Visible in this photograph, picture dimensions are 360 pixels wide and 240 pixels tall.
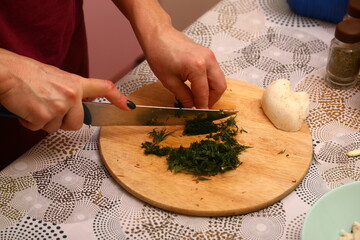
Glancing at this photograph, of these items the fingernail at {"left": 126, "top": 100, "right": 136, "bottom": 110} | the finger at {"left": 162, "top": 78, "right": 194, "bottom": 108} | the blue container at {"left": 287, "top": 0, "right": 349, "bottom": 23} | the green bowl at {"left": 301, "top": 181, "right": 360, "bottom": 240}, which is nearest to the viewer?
the green bowl at {"left": 301, "top": 181, "right": 360, "bottom": 240}

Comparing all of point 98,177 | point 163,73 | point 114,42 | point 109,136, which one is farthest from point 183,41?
point 114,42

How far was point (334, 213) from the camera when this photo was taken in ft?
3.34

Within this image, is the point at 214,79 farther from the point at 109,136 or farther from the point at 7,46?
the point at 7,46

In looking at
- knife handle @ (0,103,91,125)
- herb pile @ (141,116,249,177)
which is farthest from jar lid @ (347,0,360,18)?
knife handle @ (0,103,91,125)

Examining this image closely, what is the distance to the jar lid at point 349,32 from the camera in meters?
1.27

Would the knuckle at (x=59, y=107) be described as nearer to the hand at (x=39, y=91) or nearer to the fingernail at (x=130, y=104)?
the hand at (x=39, y=91)

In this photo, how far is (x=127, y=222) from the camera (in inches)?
43.7

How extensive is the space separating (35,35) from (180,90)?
0.44 metres

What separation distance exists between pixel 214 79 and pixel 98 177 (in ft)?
1.32

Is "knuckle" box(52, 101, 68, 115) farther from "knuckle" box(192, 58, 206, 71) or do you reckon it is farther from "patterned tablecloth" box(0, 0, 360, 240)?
"knuckle" box(192, 58, 206, 71)

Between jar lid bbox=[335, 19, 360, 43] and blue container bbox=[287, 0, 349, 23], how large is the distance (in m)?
0.31

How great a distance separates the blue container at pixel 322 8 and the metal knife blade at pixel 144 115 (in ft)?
1.95

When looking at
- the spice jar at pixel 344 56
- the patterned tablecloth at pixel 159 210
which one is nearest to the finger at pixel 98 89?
the patterned tablecloth at pixel 159 210

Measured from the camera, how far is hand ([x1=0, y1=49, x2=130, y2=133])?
1046 millimetres
